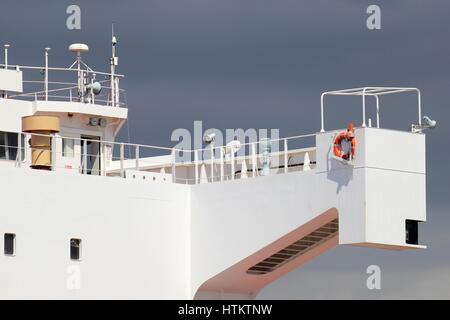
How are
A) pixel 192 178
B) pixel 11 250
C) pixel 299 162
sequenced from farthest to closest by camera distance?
pixel 192 178 < pixel 299 162 < pixel 11 250

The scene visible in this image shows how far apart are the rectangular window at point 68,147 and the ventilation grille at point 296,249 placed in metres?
6.23

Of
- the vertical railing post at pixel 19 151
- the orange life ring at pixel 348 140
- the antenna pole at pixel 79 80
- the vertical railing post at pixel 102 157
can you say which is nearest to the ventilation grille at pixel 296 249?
the orange life ring at pixel 348 140

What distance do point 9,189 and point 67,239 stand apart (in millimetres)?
2089

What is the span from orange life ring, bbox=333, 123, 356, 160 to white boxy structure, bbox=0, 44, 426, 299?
0.08 m

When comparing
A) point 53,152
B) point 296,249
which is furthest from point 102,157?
point 296,249

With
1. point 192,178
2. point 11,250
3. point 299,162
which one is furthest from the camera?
point 192,178

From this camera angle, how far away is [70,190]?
140ft

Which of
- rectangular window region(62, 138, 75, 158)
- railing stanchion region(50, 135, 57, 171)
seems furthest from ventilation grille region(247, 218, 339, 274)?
railing stanchion region(50, 135, 57, 171)

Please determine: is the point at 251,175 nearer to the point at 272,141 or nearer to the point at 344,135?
the point at 272,141

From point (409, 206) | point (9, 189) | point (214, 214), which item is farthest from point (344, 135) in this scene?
point (9, 189)

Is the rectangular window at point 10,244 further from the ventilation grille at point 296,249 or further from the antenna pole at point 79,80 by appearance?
the antenna pole at point 79,80

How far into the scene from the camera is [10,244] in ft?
136

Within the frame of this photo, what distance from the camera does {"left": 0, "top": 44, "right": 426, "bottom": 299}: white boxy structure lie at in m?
41.5

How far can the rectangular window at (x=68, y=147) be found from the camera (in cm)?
4738
